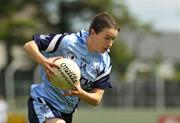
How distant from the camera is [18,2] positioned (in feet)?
159

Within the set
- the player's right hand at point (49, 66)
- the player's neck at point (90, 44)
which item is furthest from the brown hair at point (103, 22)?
the player's right hand at point (49, 66)

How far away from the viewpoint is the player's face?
7.54 metres

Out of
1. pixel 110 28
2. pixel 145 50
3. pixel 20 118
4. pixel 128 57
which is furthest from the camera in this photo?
pixel 145 50

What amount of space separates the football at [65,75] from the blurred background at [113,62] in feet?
25.2

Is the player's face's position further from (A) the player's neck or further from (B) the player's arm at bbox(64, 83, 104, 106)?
(B) the player's arm at bbox(64, 83, 104, 106)

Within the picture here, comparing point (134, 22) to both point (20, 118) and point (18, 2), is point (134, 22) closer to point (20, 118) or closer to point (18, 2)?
point (18, 2)

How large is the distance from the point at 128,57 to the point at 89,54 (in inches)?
1780

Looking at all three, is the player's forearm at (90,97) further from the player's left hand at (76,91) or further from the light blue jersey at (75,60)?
the light blue jersey at (75,60)

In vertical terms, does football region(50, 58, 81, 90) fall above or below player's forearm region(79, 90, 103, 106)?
above

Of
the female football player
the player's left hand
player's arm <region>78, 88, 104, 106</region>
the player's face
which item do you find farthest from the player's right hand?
the player's face

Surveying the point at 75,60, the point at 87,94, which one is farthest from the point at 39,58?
the point at 87,94

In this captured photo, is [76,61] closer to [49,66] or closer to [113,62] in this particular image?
[49,66]

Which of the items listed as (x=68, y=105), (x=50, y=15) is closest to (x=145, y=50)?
(x=50, y=15)

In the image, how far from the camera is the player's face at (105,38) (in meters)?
7.54
